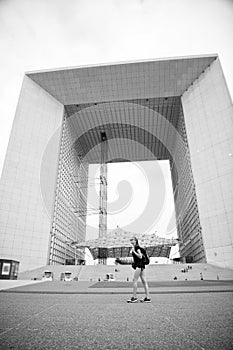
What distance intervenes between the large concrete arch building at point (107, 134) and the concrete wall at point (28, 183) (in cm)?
11

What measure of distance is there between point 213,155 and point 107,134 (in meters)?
20.9

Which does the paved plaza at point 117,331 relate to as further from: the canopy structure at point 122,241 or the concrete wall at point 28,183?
the canopy structure at point 122,241

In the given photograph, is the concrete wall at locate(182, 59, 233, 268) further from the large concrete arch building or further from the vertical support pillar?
the vertical support pillar

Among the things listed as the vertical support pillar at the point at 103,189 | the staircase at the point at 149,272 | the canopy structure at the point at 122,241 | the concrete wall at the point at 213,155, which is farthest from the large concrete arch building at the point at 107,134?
the vertical support pillar at the point at 103,189

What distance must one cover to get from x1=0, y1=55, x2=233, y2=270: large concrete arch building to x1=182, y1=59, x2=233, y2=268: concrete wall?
110 mm

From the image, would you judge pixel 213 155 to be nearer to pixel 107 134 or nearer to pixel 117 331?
pixel 107 134

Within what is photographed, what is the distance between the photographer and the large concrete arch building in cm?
2647

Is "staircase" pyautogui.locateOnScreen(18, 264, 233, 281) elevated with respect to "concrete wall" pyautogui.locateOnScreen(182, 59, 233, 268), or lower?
lower

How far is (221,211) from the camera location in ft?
82.7

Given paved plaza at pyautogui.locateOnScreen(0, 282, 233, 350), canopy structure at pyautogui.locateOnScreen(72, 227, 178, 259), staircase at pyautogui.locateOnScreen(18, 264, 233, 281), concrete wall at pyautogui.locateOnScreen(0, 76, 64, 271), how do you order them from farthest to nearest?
canopy structure at pyautogui.locateOnScreen(72, 227, 178, 259), concrete wall at pyautogui.locateOnScreen(0, 76, 64, 271), staircase at pyautogui.locateOnScreen(18, 264, 233, 281), paved plaza at pyautogui.locateOnScreen(0, 282, 233, 350)

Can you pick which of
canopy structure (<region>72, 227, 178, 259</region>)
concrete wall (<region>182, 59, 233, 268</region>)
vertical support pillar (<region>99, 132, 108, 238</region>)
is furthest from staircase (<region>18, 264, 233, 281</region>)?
vertical support pillar (<region>99, 132, 108, 238</region>)

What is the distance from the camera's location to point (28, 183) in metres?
29.0

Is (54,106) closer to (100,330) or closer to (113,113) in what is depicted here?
(113,113)

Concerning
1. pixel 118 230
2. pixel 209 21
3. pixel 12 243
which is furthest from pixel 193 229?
pixel 209 21
